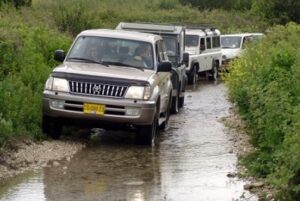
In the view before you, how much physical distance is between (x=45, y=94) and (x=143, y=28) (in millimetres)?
6840

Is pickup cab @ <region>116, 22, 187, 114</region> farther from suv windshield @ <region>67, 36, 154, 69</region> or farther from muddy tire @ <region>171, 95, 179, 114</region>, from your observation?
suv windshield @ <region>67, 36, 154, 69</region>

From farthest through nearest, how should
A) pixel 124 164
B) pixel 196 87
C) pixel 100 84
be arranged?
pixel 196 87
pixel 100 84
pixel 124 164

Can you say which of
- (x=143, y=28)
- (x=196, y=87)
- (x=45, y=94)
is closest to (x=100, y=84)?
(x=45, y=94)

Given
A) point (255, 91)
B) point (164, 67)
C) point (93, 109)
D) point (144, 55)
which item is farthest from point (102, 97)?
point (255, 91)

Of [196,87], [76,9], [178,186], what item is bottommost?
[196,87]

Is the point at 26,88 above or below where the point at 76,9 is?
above

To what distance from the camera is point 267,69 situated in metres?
12.9

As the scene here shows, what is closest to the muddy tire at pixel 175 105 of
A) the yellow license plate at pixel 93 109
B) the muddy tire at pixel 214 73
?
the yellow license plate at pixel 93 109

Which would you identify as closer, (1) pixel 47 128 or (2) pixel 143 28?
(1) pixel 47 128

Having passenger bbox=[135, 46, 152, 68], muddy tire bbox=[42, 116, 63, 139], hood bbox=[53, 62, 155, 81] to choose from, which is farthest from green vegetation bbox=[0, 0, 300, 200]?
passenger bbox=[135, 46, 152, 68]

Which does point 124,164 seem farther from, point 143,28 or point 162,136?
point 143,28

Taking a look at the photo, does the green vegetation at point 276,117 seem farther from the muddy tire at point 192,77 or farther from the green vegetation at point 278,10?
the green vegetation at point 278,10

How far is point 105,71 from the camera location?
43.5 feet

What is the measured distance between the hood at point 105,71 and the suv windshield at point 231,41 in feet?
67.9
